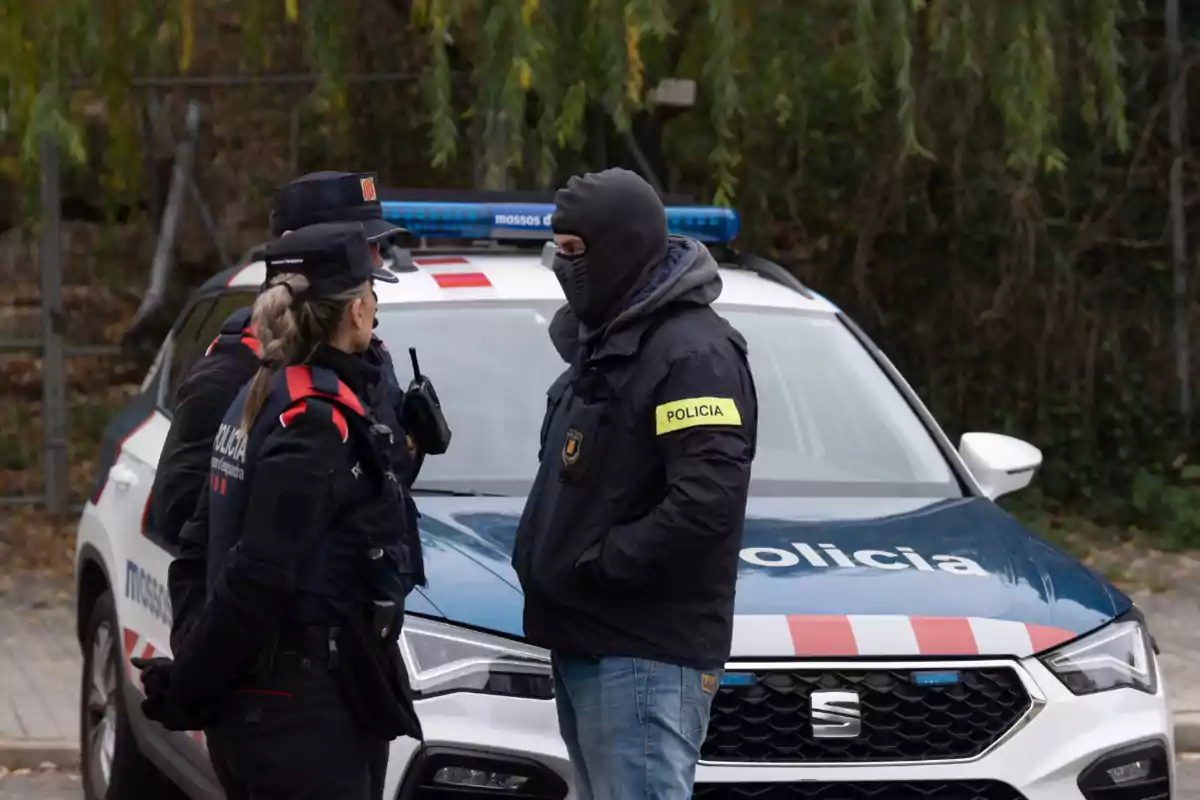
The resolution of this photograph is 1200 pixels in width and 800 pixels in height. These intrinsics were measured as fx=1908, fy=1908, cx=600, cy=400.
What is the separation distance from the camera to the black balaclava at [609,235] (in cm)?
349

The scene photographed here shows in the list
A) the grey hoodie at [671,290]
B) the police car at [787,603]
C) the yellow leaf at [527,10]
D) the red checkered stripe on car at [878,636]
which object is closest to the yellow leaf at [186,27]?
the yellow leaf at [527,10]

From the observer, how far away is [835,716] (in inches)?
153

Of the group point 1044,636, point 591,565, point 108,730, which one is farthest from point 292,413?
point 108,730

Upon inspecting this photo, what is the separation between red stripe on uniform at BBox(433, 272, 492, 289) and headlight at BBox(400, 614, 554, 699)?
5.10 feet

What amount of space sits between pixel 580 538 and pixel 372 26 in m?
7.21

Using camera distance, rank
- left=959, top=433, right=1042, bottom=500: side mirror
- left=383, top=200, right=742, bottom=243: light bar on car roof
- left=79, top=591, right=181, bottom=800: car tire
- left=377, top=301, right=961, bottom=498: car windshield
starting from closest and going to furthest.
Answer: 1. left=377, top=301, right=961, bottom=498: car windshield
2. left=959, top=433, right=1042, bottom=500: side mirror
3. left=79, top=591, right=181, bottom=800: car tire
4. left=383, top=200, right=742, bottom=243: light bar on car roof

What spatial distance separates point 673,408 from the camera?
11.1 feet

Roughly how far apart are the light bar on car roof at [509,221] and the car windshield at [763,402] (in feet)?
1.18

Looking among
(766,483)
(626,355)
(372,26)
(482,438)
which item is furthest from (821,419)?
(372,26)

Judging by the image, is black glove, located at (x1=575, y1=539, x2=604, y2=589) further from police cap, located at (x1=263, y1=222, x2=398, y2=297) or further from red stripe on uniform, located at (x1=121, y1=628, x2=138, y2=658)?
red stripe on uniform, located at (x1=121, y1=628, x2=138, y2=658)

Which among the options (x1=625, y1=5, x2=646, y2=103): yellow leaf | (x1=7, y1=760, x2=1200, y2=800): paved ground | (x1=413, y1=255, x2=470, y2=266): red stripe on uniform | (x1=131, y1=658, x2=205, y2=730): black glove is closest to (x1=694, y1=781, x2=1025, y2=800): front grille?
(x1=131, y1=658, x2=205, y2=730): black glove

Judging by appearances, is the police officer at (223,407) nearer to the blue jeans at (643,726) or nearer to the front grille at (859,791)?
the blue jeans at (643,726)

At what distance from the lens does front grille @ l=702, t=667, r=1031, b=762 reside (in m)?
3.89

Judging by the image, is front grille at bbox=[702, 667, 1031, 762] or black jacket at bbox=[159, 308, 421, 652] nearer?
black jacket at bbox=[159, 308, 421, 652]
